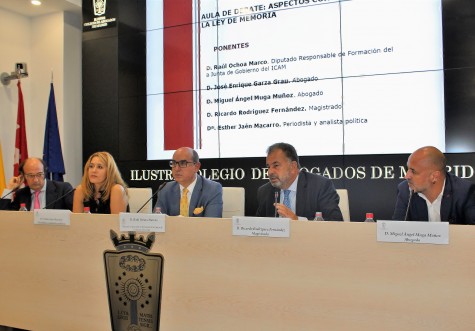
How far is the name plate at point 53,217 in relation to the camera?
68.8 inches

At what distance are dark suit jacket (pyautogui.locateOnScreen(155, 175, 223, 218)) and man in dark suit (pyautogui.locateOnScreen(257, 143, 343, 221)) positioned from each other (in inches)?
10.5

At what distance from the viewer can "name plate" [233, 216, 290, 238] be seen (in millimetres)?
1390

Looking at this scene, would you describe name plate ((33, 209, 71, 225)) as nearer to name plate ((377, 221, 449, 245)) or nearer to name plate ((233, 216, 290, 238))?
name plate ((233, 216, 290, 238))

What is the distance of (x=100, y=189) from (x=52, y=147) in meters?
2.17

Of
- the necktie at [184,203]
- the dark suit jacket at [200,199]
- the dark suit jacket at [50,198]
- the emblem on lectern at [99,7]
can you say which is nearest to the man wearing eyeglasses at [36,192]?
the dark suit jacket at [50,198]

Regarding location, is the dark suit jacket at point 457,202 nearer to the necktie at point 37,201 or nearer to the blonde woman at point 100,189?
the blonde woman at point 100,189

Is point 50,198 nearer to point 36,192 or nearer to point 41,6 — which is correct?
point 36,192

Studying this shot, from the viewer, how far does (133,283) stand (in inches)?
61.8

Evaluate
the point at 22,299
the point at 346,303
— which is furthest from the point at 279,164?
the point at 22,299

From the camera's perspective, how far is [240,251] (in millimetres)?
1448

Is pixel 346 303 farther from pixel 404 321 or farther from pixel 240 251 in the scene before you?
pixel 240 251

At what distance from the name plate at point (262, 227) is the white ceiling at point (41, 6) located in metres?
4.08

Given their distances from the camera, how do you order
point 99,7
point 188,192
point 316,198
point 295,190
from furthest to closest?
1. point 99,7
2. point 188,192
3. point 295,190
4. point 316,198

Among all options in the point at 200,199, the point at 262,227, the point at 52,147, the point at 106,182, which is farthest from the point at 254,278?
the point at 52,147
